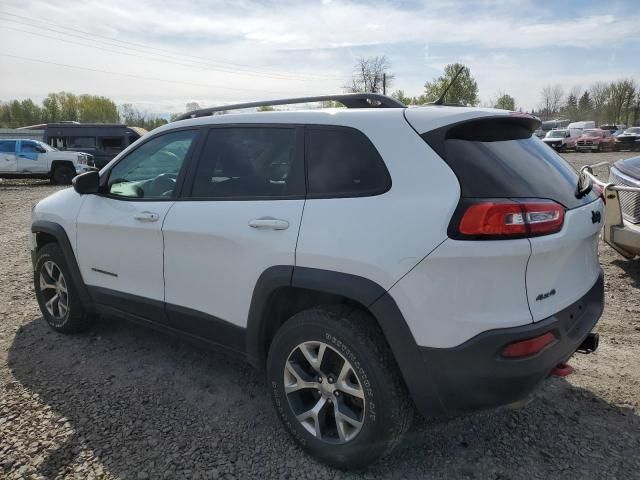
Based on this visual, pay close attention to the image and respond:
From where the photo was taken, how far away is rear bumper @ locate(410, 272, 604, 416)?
6.66ft

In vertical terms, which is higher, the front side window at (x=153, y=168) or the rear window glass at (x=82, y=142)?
the front side window at (x=153, y=168)

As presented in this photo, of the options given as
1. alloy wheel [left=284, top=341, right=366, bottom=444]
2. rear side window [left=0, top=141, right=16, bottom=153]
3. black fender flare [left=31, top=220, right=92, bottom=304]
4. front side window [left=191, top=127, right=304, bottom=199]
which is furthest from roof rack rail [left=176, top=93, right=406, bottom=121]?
rear side window [left=0, top=141, right=16, bottom=153]

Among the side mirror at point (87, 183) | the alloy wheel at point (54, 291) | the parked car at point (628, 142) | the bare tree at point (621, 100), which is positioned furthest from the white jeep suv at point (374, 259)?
the bare tree at point (621, 100)

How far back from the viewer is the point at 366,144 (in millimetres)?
2393

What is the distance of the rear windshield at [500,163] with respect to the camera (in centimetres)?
213

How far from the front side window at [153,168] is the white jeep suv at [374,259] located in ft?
0.18

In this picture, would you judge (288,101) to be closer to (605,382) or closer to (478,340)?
(478,340)

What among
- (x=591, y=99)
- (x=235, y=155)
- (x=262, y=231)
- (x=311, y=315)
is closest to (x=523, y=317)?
(x=311, y=315)

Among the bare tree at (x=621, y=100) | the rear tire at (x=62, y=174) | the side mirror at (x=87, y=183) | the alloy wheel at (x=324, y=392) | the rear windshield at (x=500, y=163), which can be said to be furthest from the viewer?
the bare tree at (x=621, y=100)

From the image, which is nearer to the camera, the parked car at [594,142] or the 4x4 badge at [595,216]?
the 4x4 badge at [595,216]

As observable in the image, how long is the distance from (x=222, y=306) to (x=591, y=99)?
101780mm

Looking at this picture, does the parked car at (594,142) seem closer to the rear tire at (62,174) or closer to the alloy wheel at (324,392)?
the rear tire at (62,174)

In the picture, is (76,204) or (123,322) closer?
(76,204)

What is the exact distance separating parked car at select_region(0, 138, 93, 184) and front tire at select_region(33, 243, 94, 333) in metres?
16.5
